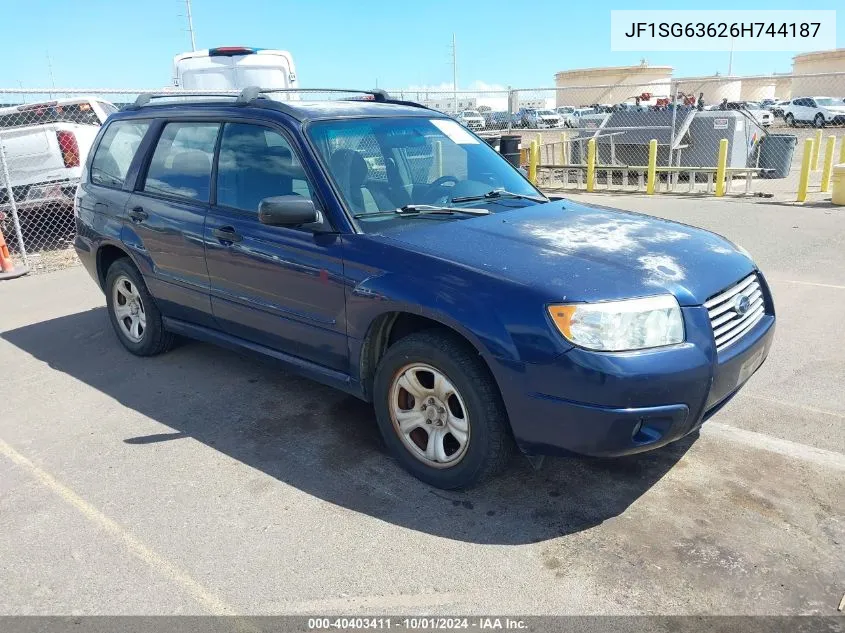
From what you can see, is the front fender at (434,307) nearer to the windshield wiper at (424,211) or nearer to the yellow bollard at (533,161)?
the windshield wiper at (424,211)

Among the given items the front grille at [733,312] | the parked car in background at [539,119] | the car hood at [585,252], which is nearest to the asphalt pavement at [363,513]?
the front grille at [733,312]

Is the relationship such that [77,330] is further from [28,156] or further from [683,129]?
[683,129]

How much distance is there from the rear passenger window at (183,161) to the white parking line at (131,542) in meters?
1.81

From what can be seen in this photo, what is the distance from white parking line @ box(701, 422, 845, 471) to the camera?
346 cm

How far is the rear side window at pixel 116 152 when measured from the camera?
498 cm

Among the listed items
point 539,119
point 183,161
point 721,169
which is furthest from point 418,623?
point 539,119

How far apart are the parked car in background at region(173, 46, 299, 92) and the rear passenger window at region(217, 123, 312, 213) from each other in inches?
329

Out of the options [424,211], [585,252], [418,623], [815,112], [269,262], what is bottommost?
[418,623]

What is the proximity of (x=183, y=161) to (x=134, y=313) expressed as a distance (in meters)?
1.40

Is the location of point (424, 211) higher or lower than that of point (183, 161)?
lower

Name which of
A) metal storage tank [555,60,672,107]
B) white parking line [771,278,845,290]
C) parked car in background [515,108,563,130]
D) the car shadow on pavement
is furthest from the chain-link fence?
metal storage tank [555,60,672,107]

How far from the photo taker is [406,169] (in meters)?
3.91

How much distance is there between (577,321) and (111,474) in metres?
2.51

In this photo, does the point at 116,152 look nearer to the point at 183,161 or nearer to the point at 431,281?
the point at 183,161
